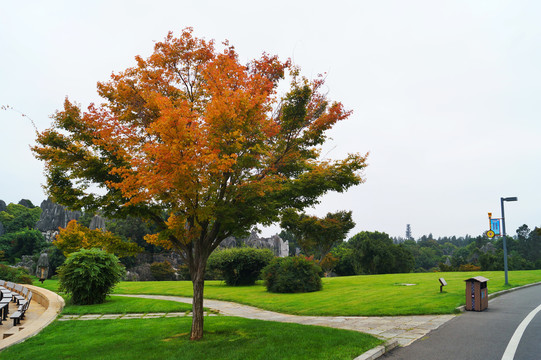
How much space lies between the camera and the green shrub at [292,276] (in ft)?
64.6

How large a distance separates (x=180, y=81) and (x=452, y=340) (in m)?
9.99

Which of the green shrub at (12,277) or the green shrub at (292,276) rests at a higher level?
the green shrub at (292,276)

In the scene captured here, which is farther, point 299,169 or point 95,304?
point 95,304

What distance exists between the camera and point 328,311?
13.0m

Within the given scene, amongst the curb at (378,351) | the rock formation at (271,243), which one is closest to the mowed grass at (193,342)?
the curb at (378,351)

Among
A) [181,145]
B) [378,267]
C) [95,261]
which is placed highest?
[181,145]

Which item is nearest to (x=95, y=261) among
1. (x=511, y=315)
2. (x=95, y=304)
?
(x=95, y=304)

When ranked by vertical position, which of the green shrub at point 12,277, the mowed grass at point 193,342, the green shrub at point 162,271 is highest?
the mowed grass at point 193,342

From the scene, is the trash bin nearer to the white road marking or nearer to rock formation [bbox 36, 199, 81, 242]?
the white road marking

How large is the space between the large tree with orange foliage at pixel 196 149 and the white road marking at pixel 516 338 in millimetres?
4981

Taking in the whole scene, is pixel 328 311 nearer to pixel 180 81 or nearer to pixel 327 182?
pixel 327 182

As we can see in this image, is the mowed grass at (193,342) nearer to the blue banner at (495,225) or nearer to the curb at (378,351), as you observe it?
the curb at (378,351)

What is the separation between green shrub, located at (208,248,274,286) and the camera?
81.3 ft

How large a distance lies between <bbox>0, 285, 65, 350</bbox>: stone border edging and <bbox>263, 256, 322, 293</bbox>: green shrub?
1074 centimetres
